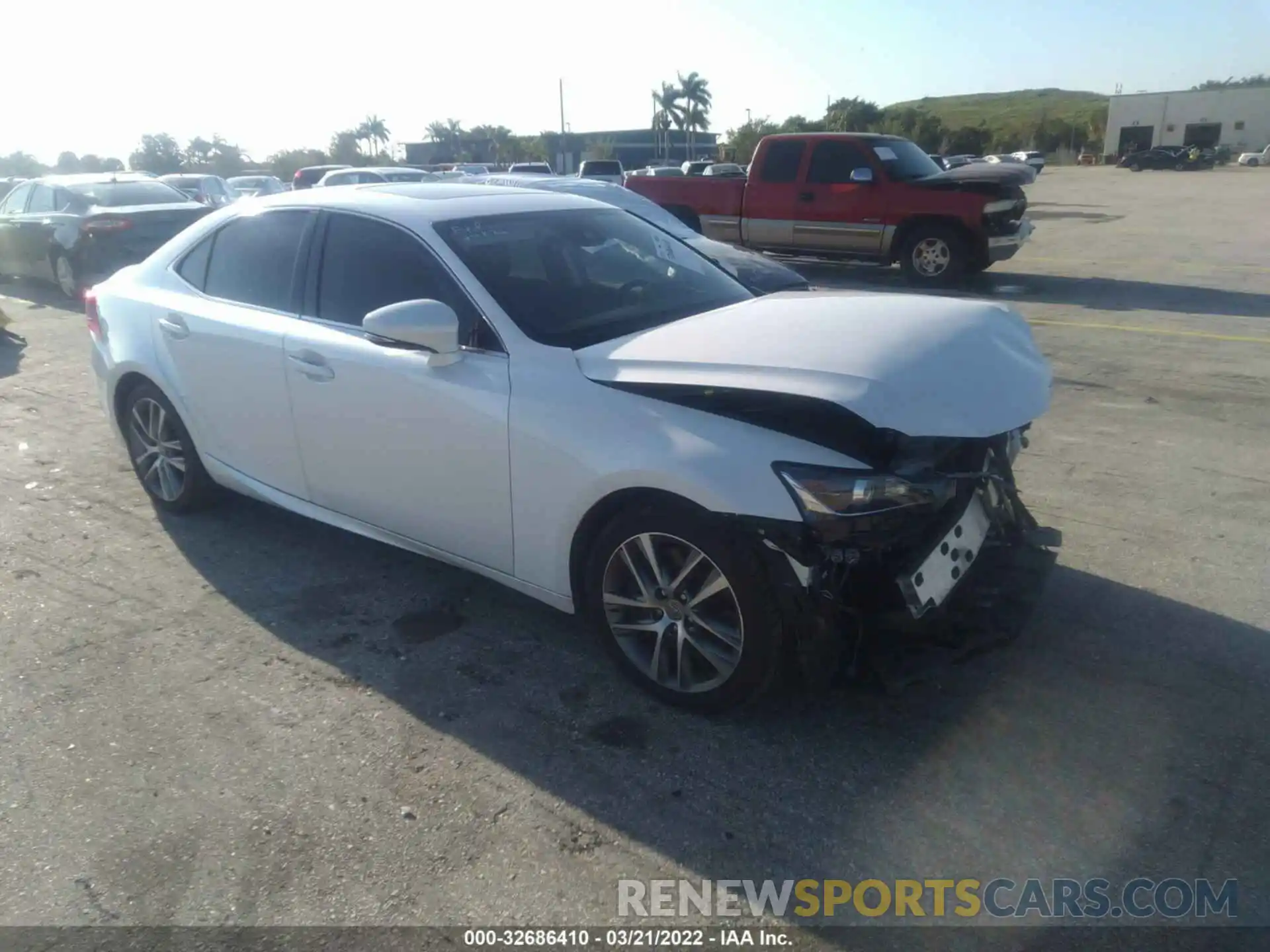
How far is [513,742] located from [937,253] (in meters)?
11.5

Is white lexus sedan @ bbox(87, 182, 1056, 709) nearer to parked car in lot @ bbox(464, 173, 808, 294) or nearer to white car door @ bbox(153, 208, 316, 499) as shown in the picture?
white car door @ bbox(153, 208, 316, 499)

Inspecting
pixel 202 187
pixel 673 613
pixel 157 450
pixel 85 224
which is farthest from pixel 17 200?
pixel 673 613

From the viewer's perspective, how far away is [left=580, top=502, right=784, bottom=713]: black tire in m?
3.01

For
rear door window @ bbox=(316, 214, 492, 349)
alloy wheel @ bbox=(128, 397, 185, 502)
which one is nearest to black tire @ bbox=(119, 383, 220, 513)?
alloy wheel @ bbox=(128, 397, 185, 502)

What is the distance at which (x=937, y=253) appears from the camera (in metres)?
13.2

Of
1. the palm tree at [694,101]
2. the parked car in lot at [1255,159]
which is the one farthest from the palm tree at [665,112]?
the parked car in lot at [1255,159]

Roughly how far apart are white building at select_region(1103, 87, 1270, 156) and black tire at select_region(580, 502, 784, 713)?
91268 millimetres

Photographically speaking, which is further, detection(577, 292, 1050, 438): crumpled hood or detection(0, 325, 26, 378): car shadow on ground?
detection(0, 325, 26, 378): car shadow on ground

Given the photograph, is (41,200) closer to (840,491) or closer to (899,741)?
(840,491)

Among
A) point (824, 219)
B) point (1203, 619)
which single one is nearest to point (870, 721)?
point (1203, 619)

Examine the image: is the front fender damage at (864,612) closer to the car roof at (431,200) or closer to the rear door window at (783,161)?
the car roof at (431,200)

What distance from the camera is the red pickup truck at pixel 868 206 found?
13.0 m

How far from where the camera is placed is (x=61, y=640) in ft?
13.2

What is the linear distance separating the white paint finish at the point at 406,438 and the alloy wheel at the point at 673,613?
1.66 ft
